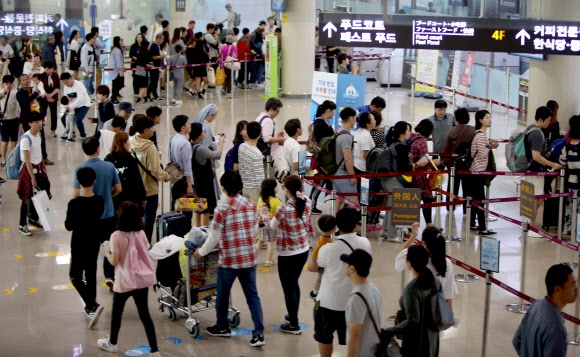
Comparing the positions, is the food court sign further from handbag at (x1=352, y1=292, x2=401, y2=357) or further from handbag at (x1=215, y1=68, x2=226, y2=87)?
handbag at (x1=352, y1=292, x2=401, y2=357)

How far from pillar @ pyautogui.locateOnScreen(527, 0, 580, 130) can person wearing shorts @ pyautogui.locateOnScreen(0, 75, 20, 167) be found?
7428 millimetres

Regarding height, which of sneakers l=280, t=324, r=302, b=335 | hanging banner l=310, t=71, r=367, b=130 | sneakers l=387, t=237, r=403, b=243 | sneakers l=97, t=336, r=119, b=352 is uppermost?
hanging banner l=310, t=71, r=367, b=130

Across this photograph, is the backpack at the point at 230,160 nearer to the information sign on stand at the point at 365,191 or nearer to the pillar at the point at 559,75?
the information sign on stand at the point at 365,191

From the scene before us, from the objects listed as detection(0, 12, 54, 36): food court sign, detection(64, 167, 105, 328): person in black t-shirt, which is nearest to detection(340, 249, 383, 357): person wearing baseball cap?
detection(64, 167, 105, 328): person in black t-shirt

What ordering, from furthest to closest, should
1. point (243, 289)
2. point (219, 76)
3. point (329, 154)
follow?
point (219, 76) < point (329, 154) < point (243, 289)

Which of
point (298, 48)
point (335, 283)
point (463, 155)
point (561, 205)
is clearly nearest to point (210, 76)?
point (298, 48)

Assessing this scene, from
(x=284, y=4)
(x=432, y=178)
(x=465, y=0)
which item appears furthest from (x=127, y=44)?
(x=432, y=178)

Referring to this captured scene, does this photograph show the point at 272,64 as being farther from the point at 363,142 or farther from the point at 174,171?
the point at 174,171

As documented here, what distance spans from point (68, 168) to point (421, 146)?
20.8 feet

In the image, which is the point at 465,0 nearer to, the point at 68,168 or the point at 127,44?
the point at 68,168

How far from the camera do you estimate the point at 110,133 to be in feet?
A: 33.4

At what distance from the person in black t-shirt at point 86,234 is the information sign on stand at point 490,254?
3182 mm

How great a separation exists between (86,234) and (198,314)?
4.14 feet

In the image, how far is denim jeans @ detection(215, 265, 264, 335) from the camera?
708 centimetres
